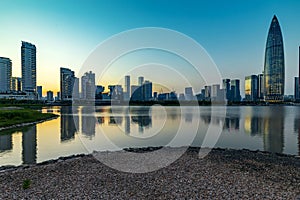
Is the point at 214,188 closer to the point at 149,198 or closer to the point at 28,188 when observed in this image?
the point at 149,198

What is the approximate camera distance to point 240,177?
9508 millimetres

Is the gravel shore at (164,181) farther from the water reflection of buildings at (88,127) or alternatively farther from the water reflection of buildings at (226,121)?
the water reflection of buildings at (226,121)

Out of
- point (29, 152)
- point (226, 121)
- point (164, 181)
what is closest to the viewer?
point (164, 181)

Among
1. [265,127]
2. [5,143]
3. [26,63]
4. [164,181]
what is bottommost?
[265,127]

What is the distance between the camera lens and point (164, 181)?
29.5 ft

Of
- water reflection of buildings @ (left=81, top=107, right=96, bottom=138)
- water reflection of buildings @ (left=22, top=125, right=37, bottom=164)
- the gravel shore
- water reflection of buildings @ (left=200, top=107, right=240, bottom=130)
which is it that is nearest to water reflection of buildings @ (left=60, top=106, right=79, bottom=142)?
water reflection of buildings @ (left=81, top=107, right=96, bottom=138)

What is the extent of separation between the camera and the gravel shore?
25.2 feet

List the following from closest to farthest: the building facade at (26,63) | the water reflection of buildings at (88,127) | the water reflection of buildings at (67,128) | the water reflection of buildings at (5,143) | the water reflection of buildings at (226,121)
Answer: the water reflection of buildings at (5,143)
the water reflection of buildings at (67,128)
the water reflection of buildings at (88,127)
the water reflection of buildings at (226,121)
the building facade at (26,63)

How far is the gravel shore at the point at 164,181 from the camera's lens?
25.2ft

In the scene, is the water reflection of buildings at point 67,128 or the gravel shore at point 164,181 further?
the water reflection of buildings at point 67,128

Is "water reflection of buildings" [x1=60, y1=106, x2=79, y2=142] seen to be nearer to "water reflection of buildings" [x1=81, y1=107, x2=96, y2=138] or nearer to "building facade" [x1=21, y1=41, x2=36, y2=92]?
"water reflection of buildings" [x1=81, y1=107, x2=96, y2=138]

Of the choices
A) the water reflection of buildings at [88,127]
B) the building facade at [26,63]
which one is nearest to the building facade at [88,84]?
the water reflection of buildings at [88,127]

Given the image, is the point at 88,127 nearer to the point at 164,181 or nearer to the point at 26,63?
the point at 164,181

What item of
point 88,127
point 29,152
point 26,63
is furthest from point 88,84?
point 26,63
